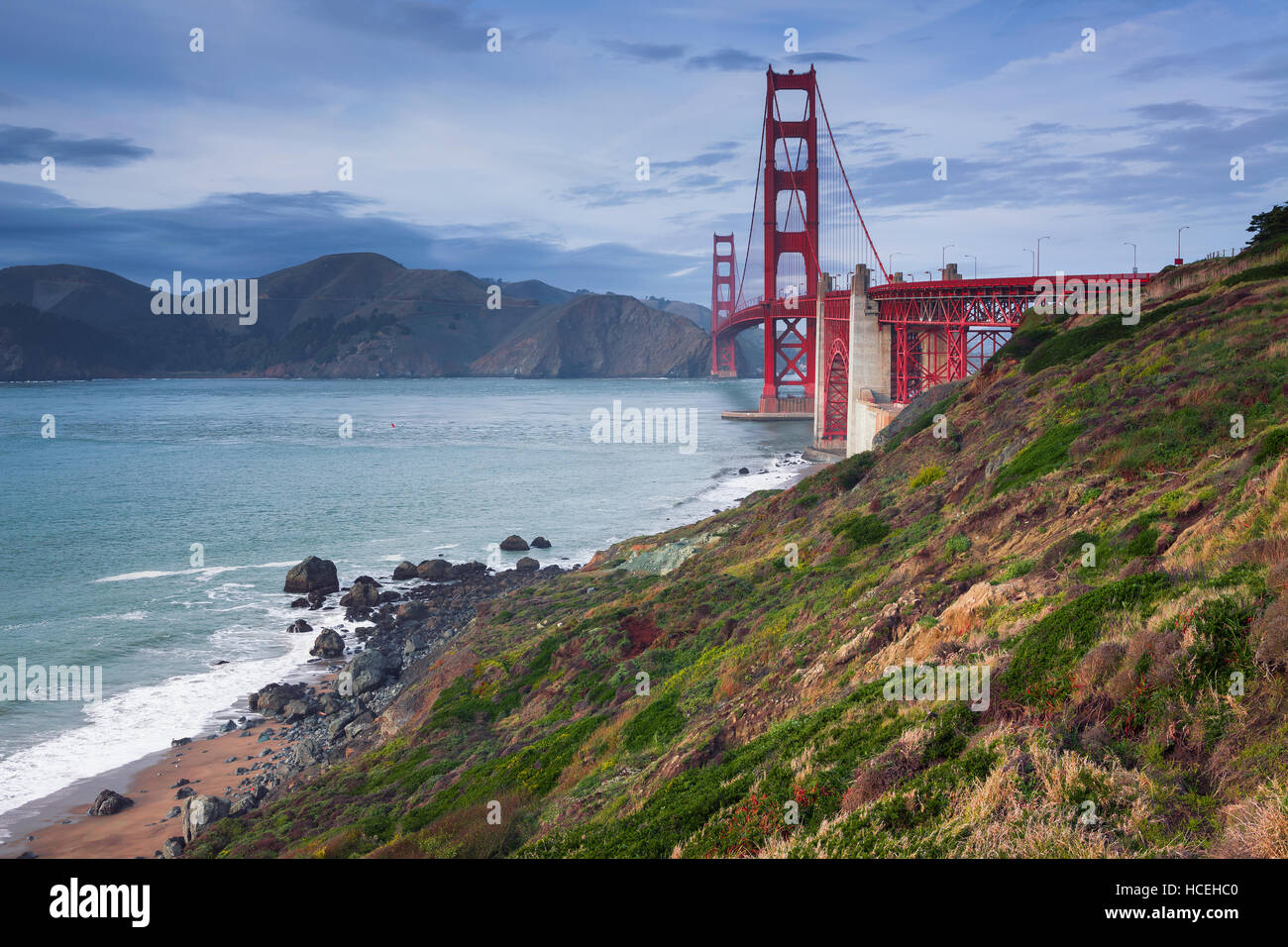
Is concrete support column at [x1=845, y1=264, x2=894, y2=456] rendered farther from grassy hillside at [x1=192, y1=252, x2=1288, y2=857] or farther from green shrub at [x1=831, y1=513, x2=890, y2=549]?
green shrub at [x1=831, y1=513, x2=890, y2=549]

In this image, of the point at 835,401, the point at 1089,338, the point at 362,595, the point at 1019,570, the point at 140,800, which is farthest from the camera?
the point at 835,401

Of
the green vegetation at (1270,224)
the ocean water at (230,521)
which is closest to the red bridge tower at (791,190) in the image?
the ocean water at (230,521)

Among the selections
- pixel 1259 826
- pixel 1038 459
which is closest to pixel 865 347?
pixel 1038 459

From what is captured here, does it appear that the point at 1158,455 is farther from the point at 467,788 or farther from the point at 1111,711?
the point at 467,788

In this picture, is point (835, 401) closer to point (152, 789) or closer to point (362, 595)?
point (362, 595)

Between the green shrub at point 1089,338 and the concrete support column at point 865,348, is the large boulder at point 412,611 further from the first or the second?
the concrete support column at point 865,348

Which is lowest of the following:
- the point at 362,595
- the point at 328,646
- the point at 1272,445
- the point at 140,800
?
the point at 140,800
